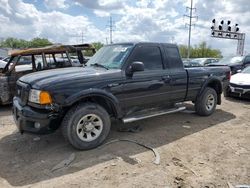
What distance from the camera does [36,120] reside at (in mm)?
4375

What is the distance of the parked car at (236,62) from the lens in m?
14.7

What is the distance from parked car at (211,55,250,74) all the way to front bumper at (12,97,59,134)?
1203cm

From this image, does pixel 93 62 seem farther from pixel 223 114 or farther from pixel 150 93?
pixel 223 114

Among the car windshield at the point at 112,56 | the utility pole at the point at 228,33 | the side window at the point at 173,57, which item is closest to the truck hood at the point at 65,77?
the car windshield at the point at 112,56

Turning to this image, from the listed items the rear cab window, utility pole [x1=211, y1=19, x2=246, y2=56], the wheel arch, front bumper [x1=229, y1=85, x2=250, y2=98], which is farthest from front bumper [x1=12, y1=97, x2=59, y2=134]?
utility pole [x1=211, y1=19, x2=246, y2=56]

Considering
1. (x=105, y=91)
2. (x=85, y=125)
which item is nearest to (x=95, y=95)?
(x=105, y=91)

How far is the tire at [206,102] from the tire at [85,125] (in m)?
2.94

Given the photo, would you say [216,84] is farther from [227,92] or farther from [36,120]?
[36,120]

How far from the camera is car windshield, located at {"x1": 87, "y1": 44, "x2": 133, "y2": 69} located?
17.7 feet

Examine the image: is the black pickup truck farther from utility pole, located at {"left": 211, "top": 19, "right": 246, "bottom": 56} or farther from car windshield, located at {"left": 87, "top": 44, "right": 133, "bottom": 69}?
utility pole, located at {"left": 211, "top": 19, "right": 246, "bottom": 56}

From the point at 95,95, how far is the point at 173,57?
7.54 ft

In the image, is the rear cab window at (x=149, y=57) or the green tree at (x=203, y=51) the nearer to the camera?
the rear cab window at (x=149, y=57)

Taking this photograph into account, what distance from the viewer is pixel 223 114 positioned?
7402 mm

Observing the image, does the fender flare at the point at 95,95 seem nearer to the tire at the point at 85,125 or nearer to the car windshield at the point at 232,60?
the tire at the point at 85,125
